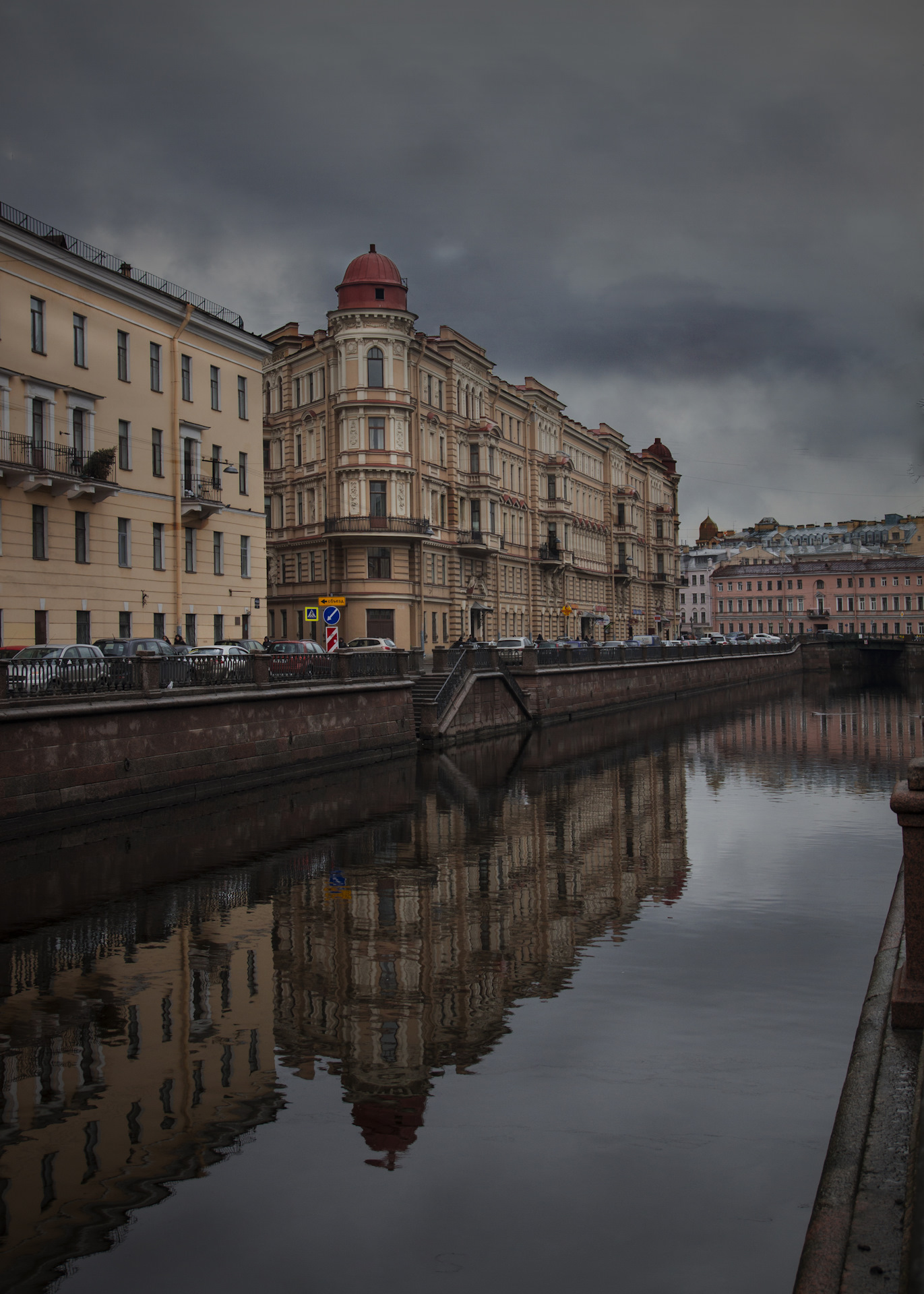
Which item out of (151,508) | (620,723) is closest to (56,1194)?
(151,508)

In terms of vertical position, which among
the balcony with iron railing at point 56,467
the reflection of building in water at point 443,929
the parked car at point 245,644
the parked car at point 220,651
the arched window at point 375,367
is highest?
the arched window at point 375,367

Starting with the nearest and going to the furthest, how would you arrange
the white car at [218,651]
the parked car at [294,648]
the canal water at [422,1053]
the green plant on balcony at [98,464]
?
1. the canal water at [422,1053]
2. the white car at [218,651]
3. the green plant on balcony at [98,464]
4. the parked car at [294,648]

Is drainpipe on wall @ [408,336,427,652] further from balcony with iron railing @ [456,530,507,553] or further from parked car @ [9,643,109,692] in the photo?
parked car @ [9,643,109,692]

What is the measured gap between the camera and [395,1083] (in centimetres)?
941

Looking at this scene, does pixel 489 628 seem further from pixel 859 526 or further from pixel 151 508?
pixel 859 526

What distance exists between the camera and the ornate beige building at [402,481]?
5425 cm

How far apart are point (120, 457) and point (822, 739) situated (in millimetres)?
26121

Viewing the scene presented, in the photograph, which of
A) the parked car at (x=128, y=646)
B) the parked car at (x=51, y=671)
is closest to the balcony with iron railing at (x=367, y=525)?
the parked car at (x=128, y=646)

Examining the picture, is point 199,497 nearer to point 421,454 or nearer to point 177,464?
A: point 177,464

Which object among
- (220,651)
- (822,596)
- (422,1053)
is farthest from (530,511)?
(822,596)

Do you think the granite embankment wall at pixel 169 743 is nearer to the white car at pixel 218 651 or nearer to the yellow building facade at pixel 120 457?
the white car at pixel 218 651

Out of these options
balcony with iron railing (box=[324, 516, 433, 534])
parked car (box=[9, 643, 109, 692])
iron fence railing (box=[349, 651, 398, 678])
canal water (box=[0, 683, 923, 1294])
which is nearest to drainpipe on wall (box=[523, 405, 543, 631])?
balcony with iron railing (box=[324, 516, 433, 534])

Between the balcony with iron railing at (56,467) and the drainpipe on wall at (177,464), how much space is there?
3.76 meters

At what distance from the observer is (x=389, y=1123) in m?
8.70
